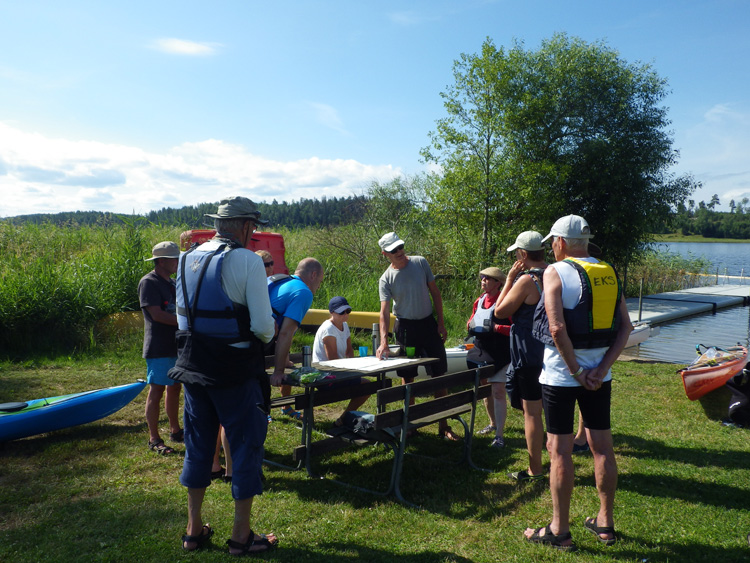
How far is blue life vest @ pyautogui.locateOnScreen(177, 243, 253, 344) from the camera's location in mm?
2809

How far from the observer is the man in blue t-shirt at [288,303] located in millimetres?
3477

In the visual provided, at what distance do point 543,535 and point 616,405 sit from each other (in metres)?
3.56

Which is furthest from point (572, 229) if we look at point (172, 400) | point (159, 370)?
point (172, 400)

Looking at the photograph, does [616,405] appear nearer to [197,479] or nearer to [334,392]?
[334,392]

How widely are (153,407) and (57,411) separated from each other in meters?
0.97

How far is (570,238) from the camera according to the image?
10.4 feet

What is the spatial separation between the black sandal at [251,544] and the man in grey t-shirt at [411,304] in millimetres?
2284

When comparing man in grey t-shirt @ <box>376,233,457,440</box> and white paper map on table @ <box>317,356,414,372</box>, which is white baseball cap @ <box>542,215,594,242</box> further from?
man in grey t-shirt @ <box>376,233,457,440</box>

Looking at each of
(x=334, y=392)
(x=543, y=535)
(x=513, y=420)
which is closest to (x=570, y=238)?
(x=543, y=535)

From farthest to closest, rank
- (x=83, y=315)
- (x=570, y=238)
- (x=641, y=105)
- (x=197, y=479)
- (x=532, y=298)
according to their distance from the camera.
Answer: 1. (x=641, y=105)
2. (x=83, y=315)
3. (x=532, y=298)
4. (x=570, y=238)
5. (x=197, y=479)

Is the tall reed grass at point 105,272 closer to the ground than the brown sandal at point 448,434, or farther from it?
farther from it

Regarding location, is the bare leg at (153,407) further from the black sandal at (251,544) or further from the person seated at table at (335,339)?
the black sandal at (251,544)

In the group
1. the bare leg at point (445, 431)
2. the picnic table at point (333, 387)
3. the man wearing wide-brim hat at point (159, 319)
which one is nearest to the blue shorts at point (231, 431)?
the picnic table at point (333, 387)

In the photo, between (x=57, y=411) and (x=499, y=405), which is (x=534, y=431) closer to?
(x=499, y=405)
